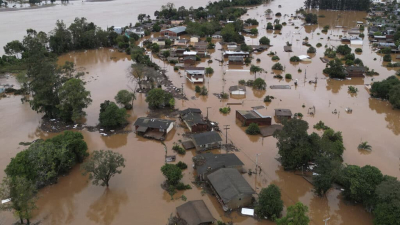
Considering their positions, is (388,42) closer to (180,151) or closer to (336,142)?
(336,142)

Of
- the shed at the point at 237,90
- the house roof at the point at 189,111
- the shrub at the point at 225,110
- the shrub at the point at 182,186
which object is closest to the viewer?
the shrub at the point at 182,186

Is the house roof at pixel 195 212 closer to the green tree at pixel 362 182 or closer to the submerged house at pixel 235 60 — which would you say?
the green tree at pixel 362 182

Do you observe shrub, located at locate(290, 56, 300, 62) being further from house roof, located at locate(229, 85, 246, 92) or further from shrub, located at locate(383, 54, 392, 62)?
house roof, located at locate(229, 85, 246, 92)

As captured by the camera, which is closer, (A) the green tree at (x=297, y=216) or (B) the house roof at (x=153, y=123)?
(A) the green tree at (x=297, y=216)

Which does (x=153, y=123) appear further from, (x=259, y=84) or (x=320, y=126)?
(x=259, y=84)

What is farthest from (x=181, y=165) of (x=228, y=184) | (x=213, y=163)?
(x=228, y=184)

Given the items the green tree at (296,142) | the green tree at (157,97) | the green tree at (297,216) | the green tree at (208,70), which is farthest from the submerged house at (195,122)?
the green tree at (208,70)

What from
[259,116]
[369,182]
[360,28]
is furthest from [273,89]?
[360,28]

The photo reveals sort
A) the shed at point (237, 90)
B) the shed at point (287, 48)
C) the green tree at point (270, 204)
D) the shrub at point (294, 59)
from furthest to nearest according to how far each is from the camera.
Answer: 1. the shed at point (287, 48)
2. the shrub at point (294, 59)
3. the shed at point (237, 90)
4. the green tree at point (270, 204)
